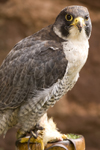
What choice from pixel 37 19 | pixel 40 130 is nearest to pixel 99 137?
pixel 37 19

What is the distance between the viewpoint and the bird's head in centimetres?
158

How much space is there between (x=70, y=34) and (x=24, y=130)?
0.65 m

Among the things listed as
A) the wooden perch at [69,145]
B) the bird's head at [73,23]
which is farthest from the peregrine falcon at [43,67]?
the wooden perch at [69,145]

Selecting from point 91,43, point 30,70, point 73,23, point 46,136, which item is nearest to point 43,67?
point 30,70

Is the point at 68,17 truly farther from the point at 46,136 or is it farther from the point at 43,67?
the point at 46,136

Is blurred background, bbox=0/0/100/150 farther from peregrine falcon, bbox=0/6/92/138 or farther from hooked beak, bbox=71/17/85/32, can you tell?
hooked beak, bbox=71/17/85/32

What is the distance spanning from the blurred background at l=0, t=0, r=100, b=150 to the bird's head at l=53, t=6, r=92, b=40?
1637 mm

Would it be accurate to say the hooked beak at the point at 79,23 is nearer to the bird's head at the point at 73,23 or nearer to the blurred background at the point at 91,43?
the bird's head at the point at 73,23

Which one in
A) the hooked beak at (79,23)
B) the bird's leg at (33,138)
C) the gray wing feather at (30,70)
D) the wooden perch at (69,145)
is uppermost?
the hooked beak at (79,23)

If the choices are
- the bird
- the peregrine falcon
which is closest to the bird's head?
the peregrine falcon

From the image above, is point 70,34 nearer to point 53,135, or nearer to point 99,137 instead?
point 53,135

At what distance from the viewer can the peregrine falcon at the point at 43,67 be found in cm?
167

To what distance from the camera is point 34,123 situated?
1.82 meters

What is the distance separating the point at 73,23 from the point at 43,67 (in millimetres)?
297
